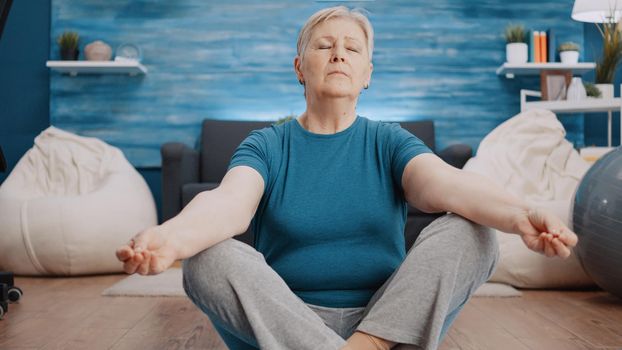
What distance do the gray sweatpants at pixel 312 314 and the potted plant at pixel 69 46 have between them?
12.3 feet

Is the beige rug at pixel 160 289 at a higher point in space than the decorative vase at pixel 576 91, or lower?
lower

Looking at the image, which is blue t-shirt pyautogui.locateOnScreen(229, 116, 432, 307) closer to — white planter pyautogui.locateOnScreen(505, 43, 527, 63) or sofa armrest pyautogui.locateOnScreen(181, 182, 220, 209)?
sofa armrest pyautogui.locateOnScreen(181, 182, 220, 209)

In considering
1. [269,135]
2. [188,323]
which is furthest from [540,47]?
[269,135]

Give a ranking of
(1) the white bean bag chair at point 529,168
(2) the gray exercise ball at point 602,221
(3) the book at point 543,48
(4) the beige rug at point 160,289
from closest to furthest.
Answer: (2) the gray exercise ball at point 602,221 → (4) the beige rug at point 160,289 → (1) the white bean bag chair at point 529,168 → (3) the book at point 543,48

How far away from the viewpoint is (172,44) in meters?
4.94

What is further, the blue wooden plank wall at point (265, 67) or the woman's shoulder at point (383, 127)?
the blue wooden plank wall at point (265, 67)

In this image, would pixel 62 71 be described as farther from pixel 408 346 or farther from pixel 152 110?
pixel 408 346

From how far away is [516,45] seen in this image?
185 inches

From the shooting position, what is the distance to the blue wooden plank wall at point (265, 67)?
16.1ft

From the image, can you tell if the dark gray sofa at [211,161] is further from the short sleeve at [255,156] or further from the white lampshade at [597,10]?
the short sleeve at [255,156]

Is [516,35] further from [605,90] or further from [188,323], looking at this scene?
[188,323]

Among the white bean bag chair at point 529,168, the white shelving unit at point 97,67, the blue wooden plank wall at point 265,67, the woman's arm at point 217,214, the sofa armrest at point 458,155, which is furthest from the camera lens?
the blue wooden plank wall at point 265,67

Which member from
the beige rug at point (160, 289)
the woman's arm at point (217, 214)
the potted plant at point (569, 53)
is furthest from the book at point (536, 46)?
the woman's arm at point (217, 214)

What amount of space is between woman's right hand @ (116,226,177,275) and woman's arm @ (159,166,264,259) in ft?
0.06
